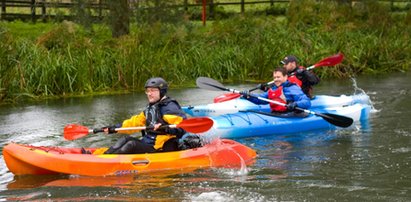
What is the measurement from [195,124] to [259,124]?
7.51ft

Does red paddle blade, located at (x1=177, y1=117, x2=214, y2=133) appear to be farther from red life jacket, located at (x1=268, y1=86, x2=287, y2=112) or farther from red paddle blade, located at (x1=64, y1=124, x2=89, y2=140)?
red life jacket, located at (x1=268, y1=86, x2=287, y2=112)

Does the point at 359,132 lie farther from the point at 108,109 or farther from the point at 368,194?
the point at 108,109

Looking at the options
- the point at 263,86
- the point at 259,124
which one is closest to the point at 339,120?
the point at 259,124

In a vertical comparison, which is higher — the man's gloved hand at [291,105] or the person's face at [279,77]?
the person's face at [279,77]

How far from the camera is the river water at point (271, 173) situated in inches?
261

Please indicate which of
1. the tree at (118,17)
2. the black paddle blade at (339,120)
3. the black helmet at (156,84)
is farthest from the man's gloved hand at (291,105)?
the tree at (118,17)

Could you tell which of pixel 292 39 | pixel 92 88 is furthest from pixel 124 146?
pixel 292 39

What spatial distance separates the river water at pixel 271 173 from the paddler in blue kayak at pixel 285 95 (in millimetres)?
450

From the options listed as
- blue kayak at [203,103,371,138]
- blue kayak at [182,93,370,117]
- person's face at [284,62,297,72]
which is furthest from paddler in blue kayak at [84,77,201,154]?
Answer: person's face at [284,62,297,72]

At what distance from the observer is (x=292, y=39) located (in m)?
17.9

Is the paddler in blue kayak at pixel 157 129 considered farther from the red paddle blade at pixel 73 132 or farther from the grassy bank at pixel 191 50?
the grassy bank at pixel 191 50

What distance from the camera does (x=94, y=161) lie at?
7.20 meters

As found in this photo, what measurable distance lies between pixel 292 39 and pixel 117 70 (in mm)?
5390

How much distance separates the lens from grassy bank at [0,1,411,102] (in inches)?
533
